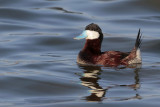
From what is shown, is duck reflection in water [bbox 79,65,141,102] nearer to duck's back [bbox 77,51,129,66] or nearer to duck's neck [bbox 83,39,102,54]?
duck's back [bbox 77,51,129,66]

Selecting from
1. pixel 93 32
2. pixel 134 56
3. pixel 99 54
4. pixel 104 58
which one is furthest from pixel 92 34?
pixel 134 56

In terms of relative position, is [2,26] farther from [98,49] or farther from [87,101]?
[87,101]

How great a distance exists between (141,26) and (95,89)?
684 cm

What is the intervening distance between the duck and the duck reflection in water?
0.60ft

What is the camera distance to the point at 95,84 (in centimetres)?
981

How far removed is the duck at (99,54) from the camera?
11.1 meters

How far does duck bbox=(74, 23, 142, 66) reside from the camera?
11127 millimetres

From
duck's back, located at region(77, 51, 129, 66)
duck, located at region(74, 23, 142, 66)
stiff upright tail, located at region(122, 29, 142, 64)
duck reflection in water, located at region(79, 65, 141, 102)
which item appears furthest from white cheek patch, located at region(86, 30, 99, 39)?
stiff upright tail, located at region(122, 29, 142, 64)

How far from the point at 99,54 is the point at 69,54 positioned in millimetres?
1402

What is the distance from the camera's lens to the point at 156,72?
35.2ft

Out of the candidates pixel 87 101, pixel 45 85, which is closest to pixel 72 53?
pixel 45 85

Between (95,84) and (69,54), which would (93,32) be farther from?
(95,84)

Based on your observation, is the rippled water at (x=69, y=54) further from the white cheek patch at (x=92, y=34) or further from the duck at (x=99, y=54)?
the white cheek patch at (x=92, y=34)

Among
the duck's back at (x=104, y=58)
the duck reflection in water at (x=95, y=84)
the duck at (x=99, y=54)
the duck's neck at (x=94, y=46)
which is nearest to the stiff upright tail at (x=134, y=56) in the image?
the duck at (x=99, y=54)
